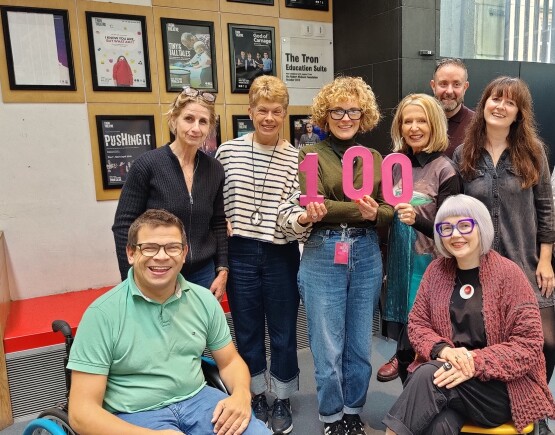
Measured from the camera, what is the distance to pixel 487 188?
199 centimetres

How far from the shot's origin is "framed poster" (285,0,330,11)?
388 centimetres

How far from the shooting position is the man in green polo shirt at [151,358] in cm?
143

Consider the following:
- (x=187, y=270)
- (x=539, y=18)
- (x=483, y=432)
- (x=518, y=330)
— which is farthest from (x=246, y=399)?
(x=539, y=18)

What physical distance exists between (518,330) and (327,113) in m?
1.15

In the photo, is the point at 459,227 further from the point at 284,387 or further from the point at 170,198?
the point at 284,387

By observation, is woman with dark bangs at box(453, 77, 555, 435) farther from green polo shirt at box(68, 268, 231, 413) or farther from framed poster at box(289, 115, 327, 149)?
framed poster at box(289, 115, 327, 149)

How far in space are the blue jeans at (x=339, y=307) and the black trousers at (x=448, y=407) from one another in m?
0.50

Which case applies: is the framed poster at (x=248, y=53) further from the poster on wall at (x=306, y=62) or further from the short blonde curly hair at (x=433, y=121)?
the short blonde curly hair at (x=433, y=121)

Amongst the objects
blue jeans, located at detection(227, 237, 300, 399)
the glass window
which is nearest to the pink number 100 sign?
blue jeans, located at detection(227, 237, 300, 399)

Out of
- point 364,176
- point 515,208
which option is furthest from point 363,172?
point 515,208

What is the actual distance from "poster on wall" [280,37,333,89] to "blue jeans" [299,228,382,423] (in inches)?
91.7

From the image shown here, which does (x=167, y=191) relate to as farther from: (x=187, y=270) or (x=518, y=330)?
(x=518, y=330)

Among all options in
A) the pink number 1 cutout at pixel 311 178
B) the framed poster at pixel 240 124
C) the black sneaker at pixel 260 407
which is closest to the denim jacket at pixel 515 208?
the pink number 1 cutout at pixel 311 178

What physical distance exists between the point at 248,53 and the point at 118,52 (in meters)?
1.03
